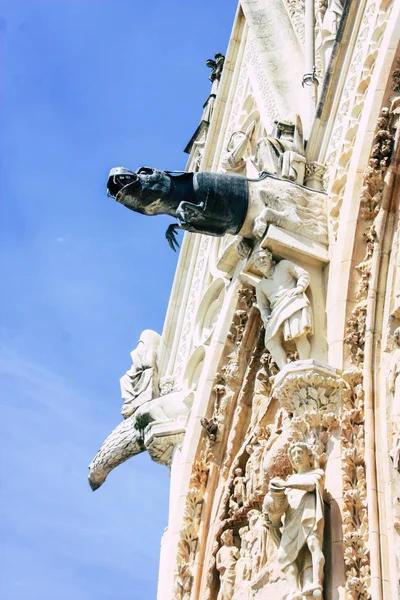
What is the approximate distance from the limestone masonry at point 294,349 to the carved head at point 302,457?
0.02 meters

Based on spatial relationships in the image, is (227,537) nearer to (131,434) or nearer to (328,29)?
(131,434)

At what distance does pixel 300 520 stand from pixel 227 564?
183cm

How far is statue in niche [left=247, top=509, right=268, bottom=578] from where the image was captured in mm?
7770

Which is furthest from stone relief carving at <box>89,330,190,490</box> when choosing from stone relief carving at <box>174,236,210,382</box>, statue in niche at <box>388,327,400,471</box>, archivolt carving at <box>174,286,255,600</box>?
statue in niche at <box>388,327,400,471</box>

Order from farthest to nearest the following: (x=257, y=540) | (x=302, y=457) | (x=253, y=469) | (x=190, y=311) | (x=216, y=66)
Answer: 1. (x=216, y=66)
2. (x=190, y=311)
3. (x=253, y=469)
4. (x=257, y=540)
5. (x=302, y=457)

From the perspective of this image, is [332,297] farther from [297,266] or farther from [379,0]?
[379,0]

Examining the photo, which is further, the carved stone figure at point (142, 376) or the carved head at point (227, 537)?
the carved stone figure at point (142, 376)

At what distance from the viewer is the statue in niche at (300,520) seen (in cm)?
674

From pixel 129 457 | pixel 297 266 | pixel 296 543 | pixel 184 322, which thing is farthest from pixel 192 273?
pixel 296 543

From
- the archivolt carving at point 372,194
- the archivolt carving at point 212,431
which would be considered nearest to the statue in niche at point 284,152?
the archivolt carving at point 372,194

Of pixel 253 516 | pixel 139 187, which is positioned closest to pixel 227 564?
pixel 253 516

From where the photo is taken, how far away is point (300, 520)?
22.7 feet

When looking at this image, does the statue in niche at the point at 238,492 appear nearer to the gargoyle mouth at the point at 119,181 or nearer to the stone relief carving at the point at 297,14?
the gargoyle mouth at the point at 119,181

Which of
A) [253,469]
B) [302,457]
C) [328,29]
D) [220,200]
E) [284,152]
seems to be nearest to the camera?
[302,457]
